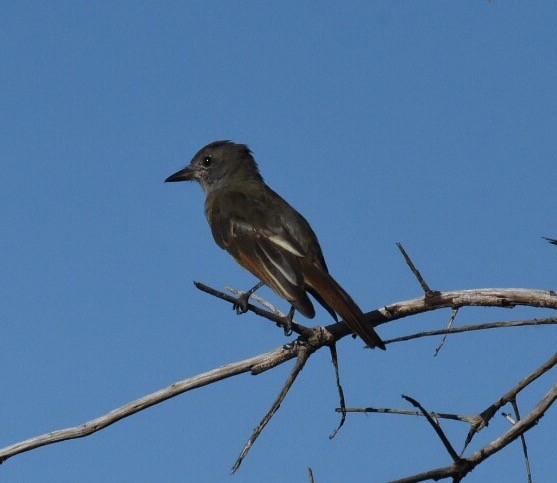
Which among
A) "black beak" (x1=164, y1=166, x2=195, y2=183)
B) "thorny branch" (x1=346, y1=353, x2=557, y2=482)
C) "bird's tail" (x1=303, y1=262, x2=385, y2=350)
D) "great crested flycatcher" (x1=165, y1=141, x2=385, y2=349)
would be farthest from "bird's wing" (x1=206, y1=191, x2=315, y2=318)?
"thorny branch" (x1=346, y1=353, x2=557, y2=482)

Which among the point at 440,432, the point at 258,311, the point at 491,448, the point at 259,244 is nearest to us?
the point at 440,432

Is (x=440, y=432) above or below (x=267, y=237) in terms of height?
below

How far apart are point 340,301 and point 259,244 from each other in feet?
5.32

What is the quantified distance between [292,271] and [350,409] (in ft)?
7.44

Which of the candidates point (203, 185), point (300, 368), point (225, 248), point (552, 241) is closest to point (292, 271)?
point (225, 248)

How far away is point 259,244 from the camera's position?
7391mm

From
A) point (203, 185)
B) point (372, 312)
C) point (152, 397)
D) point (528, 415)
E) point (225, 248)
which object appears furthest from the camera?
point (203, 185)

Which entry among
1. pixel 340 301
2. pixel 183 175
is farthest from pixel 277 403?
pixel 183 175

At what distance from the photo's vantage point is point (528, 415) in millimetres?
4156

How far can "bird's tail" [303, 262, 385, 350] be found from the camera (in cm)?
536

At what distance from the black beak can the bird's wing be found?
4.66 ft

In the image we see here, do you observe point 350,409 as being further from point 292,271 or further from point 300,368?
point 292,271

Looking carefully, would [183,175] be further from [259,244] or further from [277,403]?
[277,403]

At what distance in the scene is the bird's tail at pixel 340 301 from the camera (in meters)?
5.36
